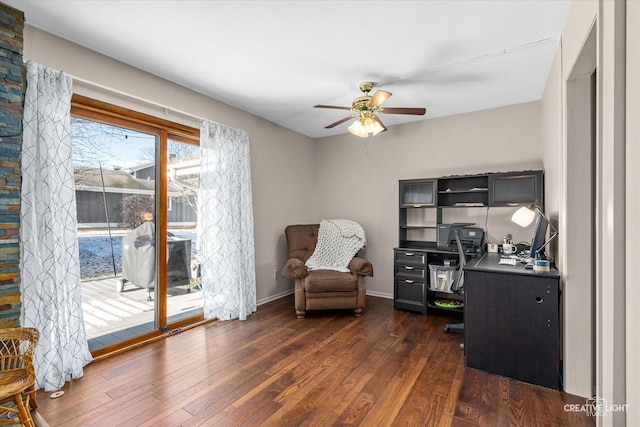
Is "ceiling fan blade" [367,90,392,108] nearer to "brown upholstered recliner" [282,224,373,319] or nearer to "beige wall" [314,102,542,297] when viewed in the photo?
"beige wall" [314,102,542,297]

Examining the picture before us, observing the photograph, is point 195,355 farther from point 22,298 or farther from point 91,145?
point 91,145

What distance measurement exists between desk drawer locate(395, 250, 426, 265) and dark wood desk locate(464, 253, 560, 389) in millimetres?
1272

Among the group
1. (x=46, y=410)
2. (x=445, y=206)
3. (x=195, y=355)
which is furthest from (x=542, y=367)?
(x=46, y=410)

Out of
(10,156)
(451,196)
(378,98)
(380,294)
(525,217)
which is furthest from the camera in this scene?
(380,294)

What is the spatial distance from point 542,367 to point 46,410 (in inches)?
130

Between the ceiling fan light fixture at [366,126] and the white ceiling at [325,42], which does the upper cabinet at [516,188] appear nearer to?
the white ceiling at [325,42]

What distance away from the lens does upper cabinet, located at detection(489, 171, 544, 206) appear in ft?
10.2

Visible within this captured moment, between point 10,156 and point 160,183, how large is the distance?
3.74ft

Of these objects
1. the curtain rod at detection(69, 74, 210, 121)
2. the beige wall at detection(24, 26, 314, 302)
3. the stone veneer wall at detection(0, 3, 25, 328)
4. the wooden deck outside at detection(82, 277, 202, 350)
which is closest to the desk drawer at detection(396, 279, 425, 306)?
the beige wall at detection(24, 26, 314, 302)

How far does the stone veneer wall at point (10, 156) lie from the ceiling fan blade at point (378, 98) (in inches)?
100

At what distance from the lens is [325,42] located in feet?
7.57

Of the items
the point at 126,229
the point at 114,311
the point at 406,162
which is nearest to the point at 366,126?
the point at 406,162
